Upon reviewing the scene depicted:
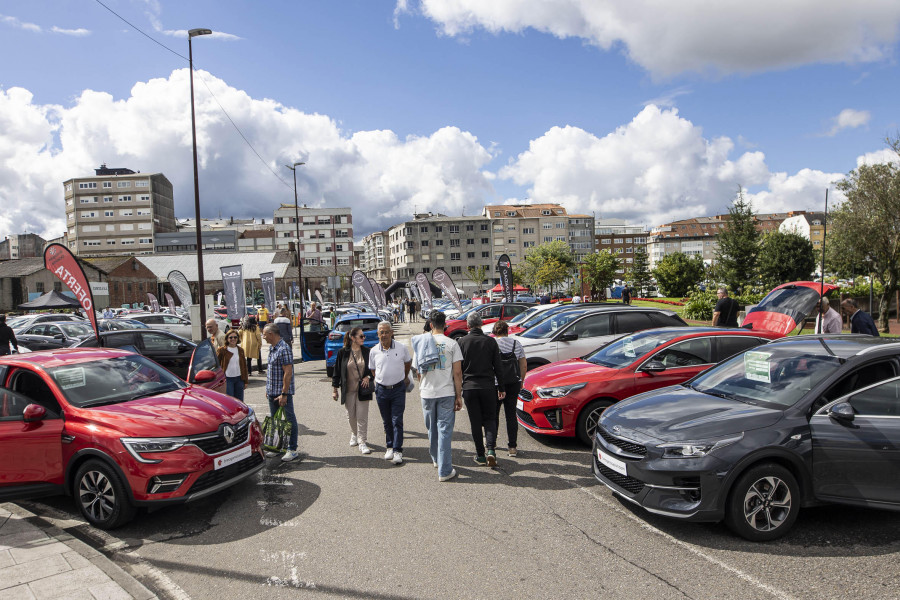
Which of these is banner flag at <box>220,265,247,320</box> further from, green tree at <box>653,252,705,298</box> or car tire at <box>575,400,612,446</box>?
green tree at <box>653,252,705,298</box>

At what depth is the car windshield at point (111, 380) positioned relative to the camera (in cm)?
545

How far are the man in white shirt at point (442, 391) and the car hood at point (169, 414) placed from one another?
77.6 inches

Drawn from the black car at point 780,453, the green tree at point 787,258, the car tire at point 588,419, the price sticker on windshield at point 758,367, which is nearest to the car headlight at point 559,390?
the car tire at point 588,419

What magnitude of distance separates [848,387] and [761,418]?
2.70 feet

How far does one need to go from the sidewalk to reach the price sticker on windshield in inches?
207

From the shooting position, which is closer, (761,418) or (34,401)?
(761,418)

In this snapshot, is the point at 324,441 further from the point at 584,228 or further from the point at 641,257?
the point at 584,228

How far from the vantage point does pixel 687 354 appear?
740 centimetres

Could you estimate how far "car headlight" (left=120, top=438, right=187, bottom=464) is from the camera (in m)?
4.79

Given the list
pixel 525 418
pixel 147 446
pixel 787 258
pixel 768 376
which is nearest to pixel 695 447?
pixel 768 376

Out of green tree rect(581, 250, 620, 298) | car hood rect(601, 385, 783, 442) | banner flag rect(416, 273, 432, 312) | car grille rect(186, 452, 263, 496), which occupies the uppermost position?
green tree rect(581, 250, 620, 298)

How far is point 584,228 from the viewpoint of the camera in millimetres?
130375

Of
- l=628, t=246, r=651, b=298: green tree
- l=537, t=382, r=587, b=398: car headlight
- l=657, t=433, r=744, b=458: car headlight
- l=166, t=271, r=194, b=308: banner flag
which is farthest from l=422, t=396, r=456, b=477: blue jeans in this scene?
l=628, t=246, r=651, b=298: green tree

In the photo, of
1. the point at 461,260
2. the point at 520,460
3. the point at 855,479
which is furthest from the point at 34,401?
the point at 461,260
